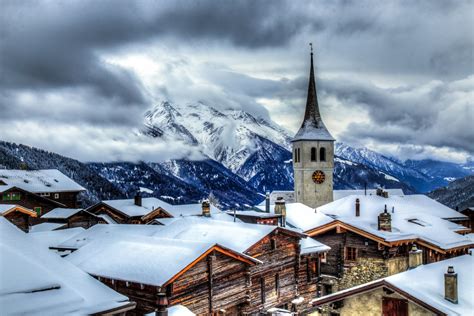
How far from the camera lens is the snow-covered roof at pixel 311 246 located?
31.5 meters

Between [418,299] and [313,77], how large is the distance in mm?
57509

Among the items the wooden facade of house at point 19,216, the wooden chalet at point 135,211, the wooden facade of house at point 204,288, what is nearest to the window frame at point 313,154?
the wooden chalet at point 135,211

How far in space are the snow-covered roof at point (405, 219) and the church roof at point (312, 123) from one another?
20.3 m

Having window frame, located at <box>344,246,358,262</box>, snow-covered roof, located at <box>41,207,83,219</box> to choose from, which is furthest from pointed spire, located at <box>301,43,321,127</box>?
window frame, located at <box>344,246,358,262</box>

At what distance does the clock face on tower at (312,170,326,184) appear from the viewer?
2611 inches

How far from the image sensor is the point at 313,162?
6706 centimetres

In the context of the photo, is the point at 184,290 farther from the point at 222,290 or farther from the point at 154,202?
the point at 154,202

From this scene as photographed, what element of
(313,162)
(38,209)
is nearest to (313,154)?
(313,162)

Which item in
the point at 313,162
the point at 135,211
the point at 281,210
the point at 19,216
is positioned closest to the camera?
the point at 281,210

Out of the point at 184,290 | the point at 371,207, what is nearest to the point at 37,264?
the point at 184,290

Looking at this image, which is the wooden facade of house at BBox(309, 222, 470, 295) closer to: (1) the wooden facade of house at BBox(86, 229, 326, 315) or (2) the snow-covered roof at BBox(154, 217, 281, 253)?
(1) the wooden facade of house at BBox(86, 229, 326, 315)

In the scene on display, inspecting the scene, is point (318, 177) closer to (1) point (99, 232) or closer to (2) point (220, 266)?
(1) point (99, 232)

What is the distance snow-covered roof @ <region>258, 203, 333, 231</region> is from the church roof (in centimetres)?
2598

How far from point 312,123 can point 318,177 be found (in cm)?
849
